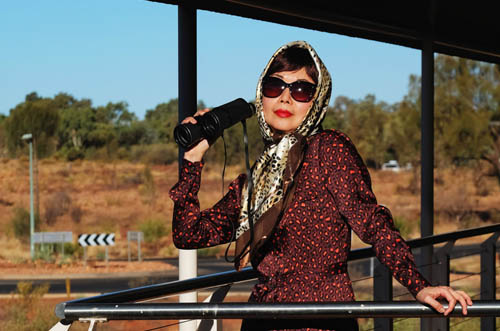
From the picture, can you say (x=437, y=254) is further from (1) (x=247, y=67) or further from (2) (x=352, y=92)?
(1) (x=247, y=67)

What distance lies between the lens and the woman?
63.9 inches

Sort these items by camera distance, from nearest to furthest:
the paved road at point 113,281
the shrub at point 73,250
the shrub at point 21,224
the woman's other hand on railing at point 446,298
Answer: the woman's other hand on railing at point 446,298 → the paved road at point 113,281 → the shrub at point 21,224 → the shrub at point 73,250

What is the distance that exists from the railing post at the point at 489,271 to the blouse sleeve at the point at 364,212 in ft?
6.20

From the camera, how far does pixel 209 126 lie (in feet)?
5.26

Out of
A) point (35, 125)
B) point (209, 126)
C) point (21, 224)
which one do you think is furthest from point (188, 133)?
point (35, 125)

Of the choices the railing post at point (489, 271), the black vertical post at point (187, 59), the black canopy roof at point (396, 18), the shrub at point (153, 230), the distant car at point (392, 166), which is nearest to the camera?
the black vertical post at point (187, 59)

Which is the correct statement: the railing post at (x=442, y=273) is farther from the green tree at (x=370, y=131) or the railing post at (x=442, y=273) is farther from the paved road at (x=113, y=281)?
the green tree at (x=370, y=131)

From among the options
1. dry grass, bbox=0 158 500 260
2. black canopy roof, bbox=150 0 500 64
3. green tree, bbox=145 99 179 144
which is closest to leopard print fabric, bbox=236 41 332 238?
black canopy roof, bbox=150 0 500 64

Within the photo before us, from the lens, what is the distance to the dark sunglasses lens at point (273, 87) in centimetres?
173

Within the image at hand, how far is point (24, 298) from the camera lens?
91.4 feet

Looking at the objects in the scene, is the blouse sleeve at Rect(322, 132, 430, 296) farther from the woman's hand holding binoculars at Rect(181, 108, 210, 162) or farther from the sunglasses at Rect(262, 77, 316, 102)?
the woman's hand holding binoculars at Rect(181, 108, 210, 162)

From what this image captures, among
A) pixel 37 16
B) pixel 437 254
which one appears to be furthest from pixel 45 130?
pixel 437 254

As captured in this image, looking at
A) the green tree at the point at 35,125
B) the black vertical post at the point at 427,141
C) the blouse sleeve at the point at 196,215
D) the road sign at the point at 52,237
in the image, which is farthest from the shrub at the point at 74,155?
the blouse sleeve at the point at 196,215

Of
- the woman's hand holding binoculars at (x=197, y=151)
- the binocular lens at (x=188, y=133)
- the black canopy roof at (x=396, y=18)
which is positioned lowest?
the woman's hand holding binoculars at (x=197, y=151)
